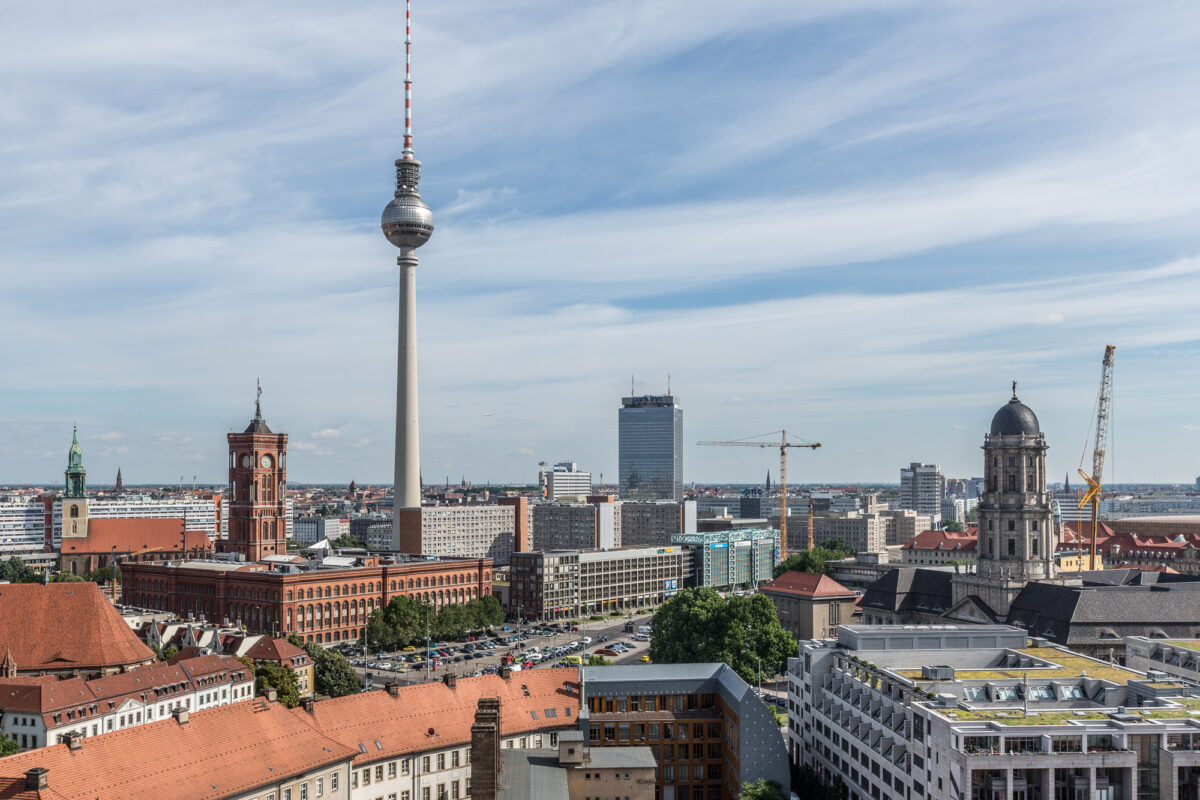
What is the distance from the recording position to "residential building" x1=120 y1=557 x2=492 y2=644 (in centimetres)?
17325

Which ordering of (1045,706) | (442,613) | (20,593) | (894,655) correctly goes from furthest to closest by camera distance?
(442,613)
(20,593)
(894,655)
(1045,706)

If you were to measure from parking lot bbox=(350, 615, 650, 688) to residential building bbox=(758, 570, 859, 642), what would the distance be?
2402cm

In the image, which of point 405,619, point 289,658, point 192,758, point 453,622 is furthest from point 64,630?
point 453,622

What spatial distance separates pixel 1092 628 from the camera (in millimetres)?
111875

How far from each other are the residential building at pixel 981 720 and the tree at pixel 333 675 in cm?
5289

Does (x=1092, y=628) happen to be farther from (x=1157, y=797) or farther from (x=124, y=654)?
(x=124, y=654)

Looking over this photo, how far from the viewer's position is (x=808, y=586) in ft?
567

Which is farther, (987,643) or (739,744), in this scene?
(987,643)

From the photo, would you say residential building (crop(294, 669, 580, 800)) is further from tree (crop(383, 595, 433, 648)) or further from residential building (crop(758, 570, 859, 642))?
tree (crop(383, 595, 433, 648))

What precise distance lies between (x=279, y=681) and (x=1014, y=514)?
297 feet

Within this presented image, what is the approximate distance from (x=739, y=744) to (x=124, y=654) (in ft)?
238

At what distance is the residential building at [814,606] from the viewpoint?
554 ft

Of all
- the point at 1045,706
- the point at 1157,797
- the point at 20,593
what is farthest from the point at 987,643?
the point at 20,593

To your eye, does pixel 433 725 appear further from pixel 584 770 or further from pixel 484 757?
pixel 484 757
